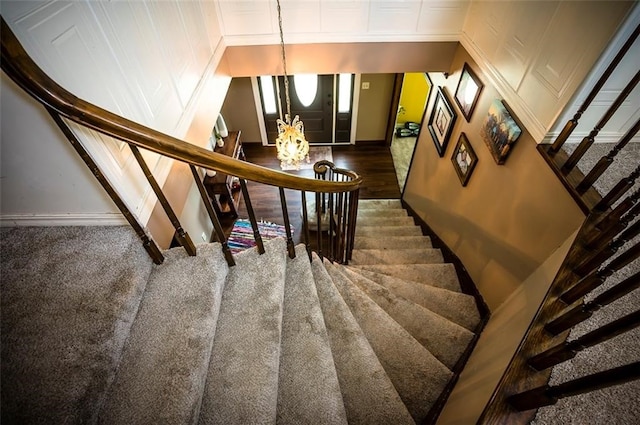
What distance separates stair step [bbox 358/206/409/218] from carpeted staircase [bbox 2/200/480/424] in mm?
2946

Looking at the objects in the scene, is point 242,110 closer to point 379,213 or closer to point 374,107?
point 374,107

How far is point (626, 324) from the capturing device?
0.74 metres

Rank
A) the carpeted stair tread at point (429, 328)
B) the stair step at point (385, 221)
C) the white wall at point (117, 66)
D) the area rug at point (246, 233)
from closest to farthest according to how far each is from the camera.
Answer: the white wall at point (117, 66), the carpeted stair tread at point (429, 328), the stair step at point (385, 221), the area rug at point (246, 233)

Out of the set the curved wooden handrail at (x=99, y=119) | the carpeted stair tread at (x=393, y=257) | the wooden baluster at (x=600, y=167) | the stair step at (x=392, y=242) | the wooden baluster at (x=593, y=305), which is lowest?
the wooden baluster at (x=593, y=305)

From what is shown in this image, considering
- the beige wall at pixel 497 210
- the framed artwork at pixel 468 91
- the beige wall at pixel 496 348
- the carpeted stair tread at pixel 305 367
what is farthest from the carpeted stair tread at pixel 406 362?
the framed artwork at pixel 468 91

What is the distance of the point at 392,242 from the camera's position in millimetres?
3770

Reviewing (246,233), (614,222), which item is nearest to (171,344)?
(614,222)

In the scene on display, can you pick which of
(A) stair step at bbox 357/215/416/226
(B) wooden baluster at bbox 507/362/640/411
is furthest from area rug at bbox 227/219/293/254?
(B) wooden baluster at bbox 507/362/640/411

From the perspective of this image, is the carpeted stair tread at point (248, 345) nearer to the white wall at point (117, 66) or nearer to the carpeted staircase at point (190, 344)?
the carpeted staircase at point (190, 344)

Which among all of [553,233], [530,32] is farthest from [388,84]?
[553,233]

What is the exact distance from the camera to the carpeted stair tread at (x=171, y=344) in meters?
1.13

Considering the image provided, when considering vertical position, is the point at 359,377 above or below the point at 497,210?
below

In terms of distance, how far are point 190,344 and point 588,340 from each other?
140 cm

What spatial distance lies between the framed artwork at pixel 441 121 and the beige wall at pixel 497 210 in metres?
0.08
